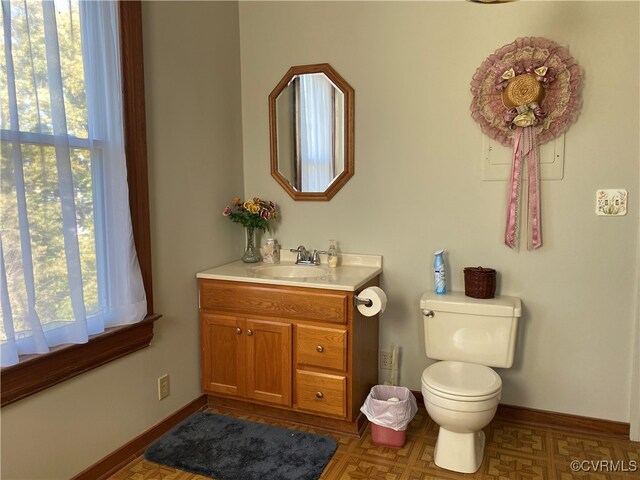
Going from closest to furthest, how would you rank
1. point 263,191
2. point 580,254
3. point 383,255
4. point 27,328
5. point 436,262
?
point 27,328 < point 580,254 < point 436,262 < point 383,255 < point 263,191

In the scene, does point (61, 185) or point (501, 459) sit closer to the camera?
point (61, 185)

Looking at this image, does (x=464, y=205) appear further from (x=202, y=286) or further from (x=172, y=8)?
(x=172, y=8)

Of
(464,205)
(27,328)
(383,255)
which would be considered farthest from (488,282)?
(27,328)

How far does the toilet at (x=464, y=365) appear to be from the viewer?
2.07m

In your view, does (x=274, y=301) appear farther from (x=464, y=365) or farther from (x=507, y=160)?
(x=507, y=160)

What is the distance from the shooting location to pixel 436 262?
2.58m

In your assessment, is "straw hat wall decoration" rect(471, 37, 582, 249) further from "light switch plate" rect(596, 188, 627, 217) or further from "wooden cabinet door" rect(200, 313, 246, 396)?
"wooden cabinet door" rect(200, 313, 246, 396)

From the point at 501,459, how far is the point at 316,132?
6.35ft

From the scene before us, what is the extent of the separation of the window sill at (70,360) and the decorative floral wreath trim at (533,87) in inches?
77.5

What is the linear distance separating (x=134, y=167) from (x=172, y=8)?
34.0 inches

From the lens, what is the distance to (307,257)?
9.53 ft

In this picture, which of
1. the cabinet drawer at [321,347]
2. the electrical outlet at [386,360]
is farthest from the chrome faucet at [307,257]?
the electrical outlet at [386,360]

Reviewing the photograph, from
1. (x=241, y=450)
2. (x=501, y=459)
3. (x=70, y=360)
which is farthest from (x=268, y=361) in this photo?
(x=501, y=459)

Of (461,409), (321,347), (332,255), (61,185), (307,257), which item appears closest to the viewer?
(61,185)
